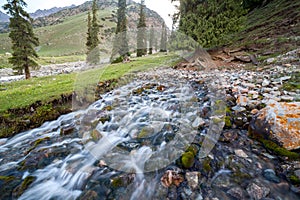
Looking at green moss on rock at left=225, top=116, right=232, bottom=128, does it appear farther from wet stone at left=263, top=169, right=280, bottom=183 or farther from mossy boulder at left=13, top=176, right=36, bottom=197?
mossy boulder at left=13, top=176, right=36, bottom=197

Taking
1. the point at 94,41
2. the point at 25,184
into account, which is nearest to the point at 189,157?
the point at 25,184

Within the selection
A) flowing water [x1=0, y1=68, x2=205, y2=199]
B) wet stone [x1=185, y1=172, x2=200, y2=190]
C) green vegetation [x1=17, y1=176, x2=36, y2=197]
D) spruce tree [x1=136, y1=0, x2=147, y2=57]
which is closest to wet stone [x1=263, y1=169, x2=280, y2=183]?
wet stone [x1=185, y1=172, x2=200, y2=190]

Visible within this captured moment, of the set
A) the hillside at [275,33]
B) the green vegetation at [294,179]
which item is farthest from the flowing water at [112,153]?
the hillside at [275,33]

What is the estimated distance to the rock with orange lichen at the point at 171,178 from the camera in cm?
293

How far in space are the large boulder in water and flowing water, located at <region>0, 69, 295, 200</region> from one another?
0.61 m

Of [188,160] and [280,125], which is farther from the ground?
[280,125]

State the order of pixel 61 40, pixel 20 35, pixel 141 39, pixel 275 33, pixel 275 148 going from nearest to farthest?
1. pixel 275 148
2. pixel 275 33
3. pixel 20 35
4. pixel 141 39
5. pixel 61 40

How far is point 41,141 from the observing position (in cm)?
483

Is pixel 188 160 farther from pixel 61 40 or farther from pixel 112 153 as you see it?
pixel 61 40

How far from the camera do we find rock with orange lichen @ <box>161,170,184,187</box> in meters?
2.93

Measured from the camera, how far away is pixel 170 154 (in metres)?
3.66

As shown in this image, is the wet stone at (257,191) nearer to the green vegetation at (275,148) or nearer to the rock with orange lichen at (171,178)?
the green vegetation at (275,148)

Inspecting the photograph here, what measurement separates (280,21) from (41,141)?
58.3 ft

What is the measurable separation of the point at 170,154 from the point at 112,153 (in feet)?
4.70
